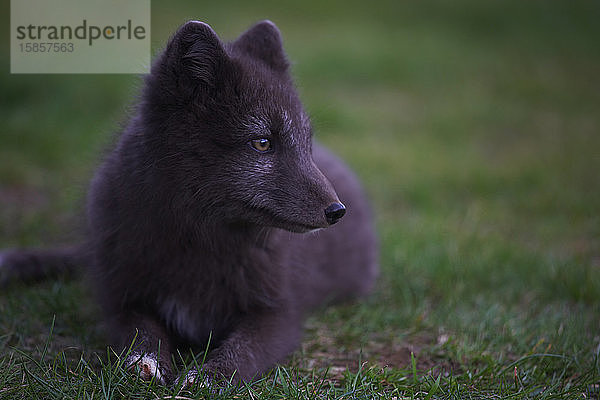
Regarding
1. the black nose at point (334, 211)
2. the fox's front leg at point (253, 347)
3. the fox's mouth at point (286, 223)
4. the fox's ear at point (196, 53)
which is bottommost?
the fox's front leg at point (253, 347)

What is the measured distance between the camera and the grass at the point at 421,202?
12.0 feet

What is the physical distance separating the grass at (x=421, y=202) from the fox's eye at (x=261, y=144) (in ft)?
3.29

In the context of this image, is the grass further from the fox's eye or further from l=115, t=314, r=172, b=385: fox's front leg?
the fox's eye

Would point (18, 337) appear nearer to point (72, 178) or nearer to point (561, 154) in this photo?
point (72, 178)

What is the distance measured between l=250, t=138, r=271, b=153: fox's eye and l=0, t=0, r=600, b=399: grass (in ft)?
3.29

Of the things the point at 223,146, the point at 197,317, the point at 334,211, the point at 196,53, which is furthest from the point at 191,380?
the point at 196,53

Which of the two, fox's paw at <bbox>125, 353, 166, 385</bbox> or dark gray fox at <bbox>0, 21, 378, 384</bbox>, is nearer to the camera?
fox's paw at <bbox>125, 353, 166, 385</bbox>

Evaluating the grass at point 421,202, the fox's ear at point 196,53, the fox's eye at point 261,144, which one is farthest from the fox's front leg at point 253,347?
the fox's ear at point 196,53

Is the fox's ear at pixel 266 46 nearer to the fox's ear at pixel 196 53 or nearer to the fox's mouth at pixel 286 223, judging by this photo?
→ the fox's ear at pixel 196 53

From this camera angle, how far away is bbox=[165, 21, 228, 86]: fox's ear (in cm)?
337

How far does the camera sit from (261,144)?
353 centimetres

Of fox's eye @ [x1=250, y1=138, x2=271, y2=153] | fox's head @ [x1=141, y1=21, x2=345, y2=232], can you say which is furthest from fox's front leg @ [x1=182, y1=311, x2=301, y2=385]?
fox's eye @ [x1=250, y1=138, x2=271, y2=153]

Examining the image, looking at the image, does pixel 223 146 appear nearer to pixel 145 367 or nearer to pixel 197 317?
pixel 197 317

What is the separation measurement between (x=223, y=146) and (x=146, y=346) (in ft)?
3.93
